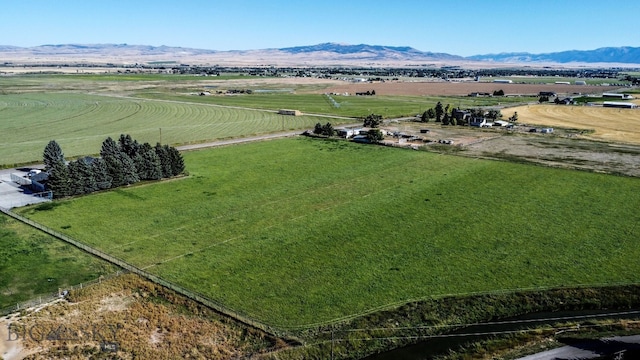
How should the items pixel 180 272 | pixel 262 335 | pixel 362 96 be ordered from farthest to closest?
pixel 362 96
pixel 180 272
pixel 262 335

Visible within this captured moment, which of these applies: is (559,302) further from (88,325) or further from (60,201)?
(60,201)

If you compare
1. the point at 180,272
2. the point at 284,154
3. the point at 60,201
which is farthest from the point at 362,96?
the point at 180,272

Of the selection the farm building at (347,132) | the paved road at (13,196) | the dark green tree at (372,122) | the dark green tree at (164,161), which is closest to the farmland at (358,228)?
the dark green tree at (164,161)

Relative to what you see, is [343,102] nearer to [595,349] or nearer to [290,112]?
[290,112]

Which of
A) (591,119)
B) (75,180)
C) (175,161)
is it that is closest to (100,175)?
(75,180)

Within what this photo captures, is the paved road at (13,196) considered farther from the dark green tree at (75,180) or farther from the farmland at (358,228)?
the dark green tree at (75,180)

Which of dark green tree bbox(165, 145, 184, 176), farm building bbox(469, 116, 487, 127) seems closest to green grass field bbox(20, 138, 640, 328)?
dark green tree bbox(165, 145, 184, 176)

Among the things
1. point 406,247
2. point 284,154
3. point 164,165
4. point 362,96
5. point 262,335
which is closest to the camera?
point 262,335
